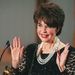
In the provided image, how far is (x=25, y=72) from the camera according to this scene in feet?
4.00

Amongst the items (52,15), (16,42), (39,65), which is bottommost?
(39,65)

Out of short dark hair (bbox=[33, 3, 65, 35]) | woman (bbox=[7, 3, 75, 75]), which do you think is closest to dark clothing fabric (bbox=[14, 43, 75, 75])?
woman (bbox=[7, 3, 75, 75])

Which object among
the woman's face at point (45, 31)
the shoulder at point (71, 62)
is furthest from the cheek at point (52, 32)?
the shoulder at point (71, 62)

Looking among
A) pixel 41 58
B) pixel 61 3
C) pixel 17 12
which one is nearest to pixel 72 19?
pixel 61 3

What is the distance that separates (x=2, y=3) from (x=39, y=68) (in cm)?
174

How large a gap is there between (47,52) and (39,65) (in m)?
0.07

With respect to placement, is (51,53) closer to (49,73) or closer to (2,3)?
(49,73)

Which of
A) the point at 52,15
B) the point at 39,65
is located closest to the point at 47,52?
the point at 39,65

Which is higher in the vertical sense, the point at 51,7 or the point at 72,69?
the point at 51,7

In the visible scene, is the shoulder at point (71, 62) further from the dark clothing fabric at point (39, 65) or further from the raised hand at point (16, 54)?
the raised hand at point (16, 54)

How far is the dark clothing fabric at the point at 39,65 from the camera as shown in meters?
1.14

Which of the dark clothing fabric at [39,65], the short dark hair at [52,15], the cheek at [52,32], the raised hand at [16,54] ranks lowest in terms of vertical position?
the dark clothing fabric at [39,65]

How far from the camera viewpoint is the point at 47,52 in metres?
1.23

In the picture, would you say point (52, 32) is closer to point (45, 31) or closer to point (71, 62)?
point (45, 31)
